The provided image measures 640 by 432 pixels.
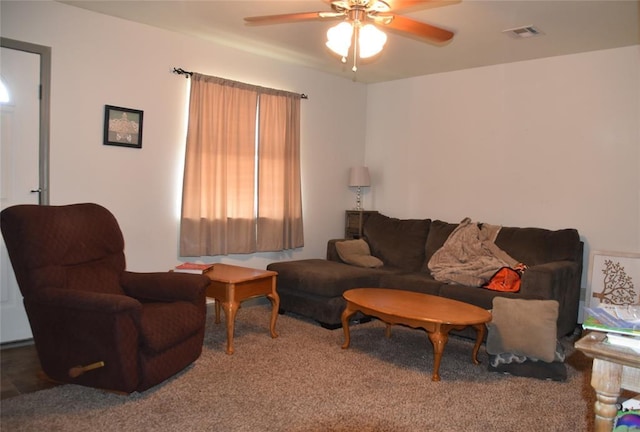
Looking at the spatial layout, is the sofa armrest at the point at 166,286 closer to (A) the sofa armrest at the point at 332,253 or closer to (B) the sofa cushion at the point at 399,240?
(A) the sofa armrest at the point at 332,253

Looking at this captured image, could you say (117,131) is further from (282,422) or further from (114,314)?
(282,422)

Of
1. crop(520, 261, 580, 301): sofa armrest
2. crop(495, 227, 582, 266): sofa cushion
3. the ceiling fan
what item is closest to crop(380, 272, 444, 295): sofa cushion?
crop(520, 261, 580, 301): sofa armrest

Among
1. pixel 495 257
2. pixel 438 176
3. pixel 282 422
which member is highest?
pixel 438 176

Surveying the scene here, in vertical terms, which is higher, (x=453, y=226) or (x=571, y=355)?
(x=453, y=226)

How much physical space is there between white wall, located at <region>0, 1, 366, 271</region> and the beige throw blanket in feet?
5.69

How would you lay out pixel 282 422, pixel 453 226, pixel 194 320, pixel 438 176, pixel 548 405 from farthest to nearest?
pixel 438 176
pixel 453 226
pixel 194 320
pixel 548 405
pixel 282 422

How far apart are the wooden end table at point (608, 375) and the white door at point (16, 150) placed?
3539 mm

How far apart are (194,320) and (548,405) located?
2.08 metres

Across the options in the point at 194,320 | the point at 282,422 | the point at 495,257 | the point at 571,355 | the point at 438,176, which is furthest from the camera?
the point at 438,176

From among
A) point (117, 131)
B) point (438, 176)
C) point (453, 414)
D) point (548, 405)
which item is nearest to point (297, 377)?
point (453, 414)

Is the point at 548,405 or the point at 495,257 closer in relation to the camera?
the point at 548,405

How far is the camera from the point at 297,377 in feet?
9.70

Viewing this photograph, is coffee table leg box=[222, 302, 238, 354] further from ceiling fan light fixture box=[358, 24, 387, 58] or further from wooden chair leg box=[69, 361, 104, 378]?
ceiling fan light fixture box=[358, 24, 387, 58]

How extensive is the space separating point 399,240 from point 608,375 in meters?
3.46
